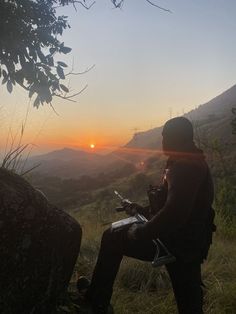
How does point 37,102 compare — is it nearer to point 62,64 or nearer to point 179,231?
point 62,64

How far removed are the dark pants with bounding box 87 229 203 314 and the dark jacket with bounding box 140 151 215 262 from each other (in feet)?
0.54

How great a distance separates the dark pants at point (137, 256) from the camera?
13.1 feet

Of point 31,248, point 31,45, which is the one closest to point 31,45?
point 31,45

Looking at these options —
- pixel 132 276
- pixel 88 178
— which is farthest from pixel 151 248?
pixel 88 178

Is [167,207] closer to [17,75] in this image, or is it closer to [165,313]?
[165,313]

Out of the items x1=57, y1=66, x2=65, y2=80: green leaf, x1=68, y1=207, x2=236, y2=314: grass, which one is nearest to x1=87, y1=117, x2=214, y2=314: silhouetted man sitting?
x1=68, y1=207, x2=236, y2=314: grass

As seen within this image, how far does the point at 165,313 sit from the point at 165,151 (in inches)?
69.9

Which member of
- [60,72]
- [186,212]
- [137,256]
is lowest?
[137,256]

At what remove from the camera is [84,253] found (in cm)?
659

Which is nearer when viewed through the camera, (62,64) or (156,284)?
(62,64)

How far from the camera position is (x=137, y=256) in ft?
13.6

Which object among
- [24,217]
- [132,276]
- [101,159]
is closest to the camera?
[24,217]

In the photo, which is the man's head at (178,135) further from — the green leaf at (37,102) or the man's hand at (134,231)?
the green leaf at (37,102)

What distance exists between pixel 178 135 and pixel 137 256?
113cm
